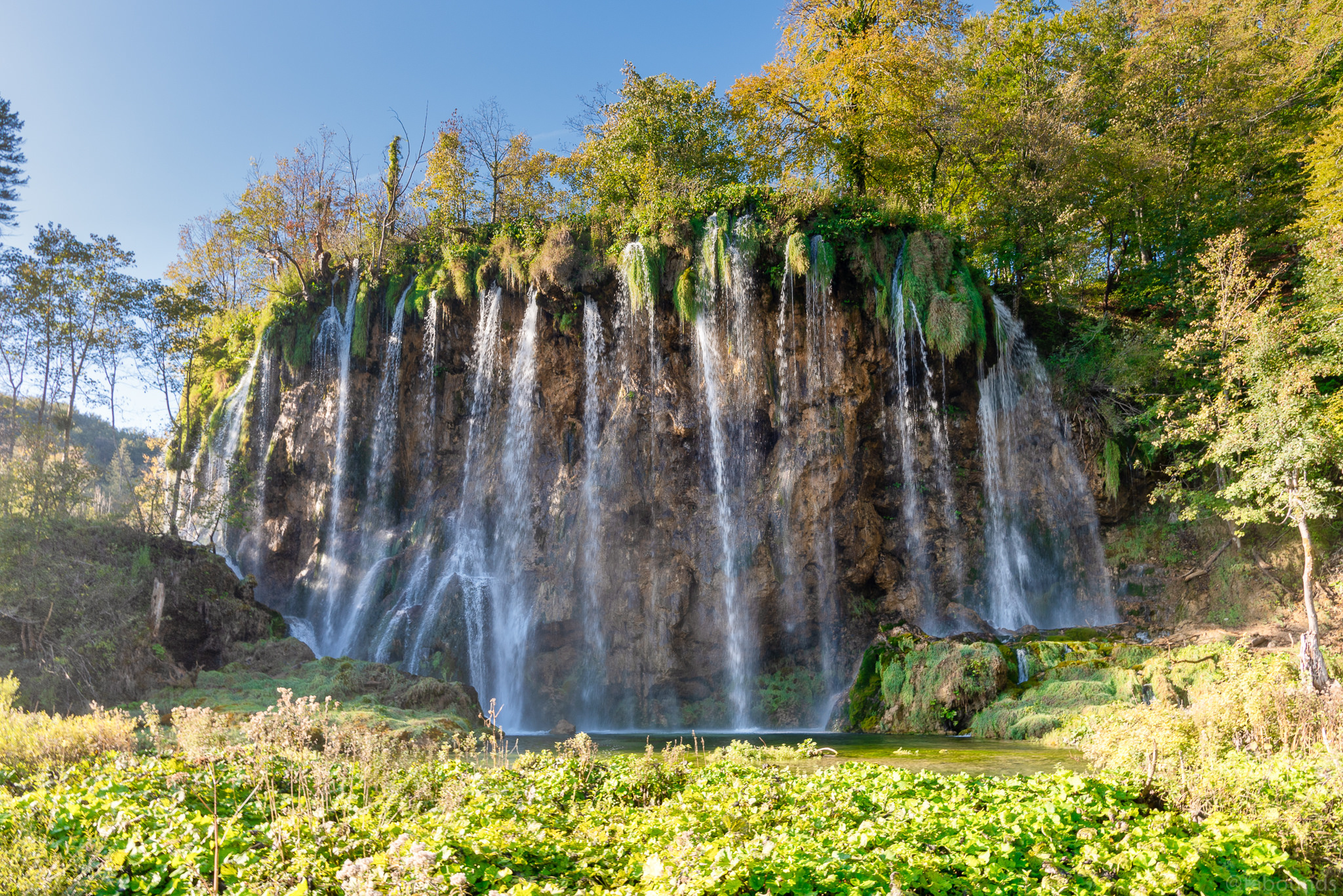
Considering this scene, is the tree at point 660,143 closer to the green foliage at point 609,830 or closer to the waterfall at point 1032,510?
the waterfall at point 1032,510

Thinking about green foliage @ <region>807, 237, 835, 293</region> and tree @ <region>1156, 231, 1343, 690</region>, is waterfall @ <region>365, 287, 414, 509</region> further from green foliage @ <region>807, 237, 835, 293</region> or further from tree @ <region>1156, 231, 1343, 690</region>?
tree @ <region>1156, 231, 1343, 690</region>

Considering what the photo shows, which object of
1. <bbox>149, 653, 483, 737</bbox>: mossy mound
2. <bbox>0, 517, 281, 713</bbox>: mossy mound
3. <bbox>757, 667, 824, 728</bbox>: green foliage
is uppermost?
<bbox>0, 517, 281, 713</bbox>: mossy mound

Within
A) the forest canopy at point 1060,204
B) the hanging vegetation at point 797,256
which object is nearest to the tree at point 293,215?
the forest canopy at point 1060,204

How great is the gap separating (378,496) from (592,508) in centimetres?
884

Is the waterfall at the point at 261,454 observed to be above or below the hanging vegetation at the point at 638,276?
below

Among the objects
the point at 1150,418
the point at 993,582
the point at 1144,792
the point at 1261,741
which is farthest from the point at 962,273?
the point at 1144,792

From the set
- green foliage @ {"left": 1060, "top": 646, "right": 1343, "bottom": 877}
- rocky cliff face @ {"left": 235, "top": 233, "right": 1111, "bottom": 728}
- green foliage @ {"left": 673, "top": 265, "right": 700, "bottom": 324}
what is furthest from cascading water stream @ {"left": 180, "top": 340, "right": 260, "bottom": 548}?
green foliage @ {"left": 1060, "top": 646, "right": 1343, "bottom": 877}

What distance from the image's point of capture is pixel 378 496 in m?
25.3

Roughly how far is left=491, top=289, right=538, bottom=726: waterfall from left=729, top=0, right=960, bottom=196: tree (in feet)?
36.2

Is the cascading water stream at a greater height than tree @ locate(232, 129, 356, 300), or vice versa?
tree @ locate(232, 129, 356, 300)

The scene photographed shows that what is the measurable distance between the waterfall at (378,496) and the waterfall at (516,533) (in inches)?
169

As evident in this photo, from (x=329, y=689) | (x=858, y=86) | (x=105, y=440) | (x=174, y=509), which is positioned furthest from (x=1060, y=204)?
(x=105, y=440)

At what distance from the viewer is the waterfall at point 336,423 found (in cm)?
2441

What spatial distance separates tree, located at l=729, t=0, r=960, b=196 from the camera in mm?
23469
